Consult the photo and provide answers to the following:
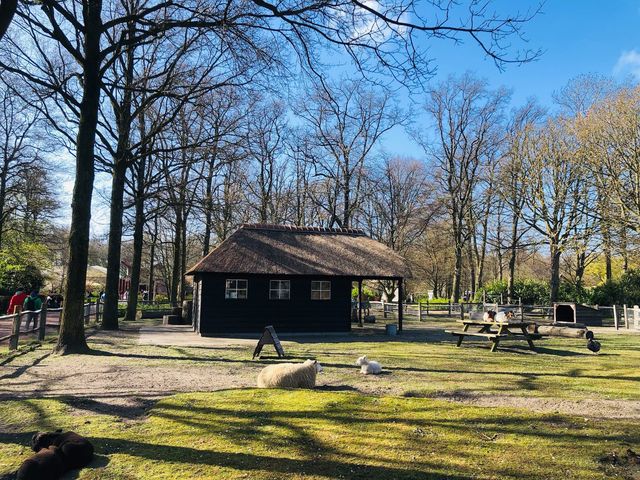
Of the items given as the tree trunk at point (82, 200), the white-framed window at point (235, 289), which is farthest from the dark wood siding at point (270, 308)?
the tree trunk at point (82, 200)

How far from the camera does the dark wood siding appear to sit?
20453mm

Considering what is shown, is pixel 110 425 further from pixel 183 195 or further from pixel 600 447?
pixel 183 195

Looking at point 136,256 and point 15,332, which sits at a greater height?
point 136,256

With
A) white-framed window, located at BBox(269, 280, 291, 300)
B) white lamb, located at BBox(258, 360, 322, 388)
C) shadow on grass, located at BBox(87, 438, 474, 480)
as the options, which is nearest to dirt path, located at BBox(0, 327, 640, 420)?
white lamb, located at BBox(258, 360, 322, 388)

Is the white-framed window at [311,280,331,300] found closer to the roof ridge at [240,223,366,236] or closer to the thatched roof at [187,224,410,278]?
the thatched roof at [187,224,410,278]

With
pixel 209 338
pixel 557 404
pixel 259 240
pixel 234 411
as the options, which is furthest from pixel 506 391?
pixel 259 240

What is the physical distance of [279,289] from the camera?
70.2 feet

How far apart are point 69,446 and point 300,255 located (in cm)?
1759

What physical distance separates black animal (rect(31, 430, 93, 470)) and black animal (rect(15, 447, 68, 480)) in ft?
0.22

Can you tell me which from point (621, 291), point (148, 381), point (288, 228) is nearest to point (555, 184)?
point (621, 291)

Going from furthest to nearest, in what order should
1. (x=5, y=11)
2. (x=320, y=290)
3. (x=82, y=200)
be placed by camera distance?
(x=320, y=290) → (x=82, y=200) → (x=5, y=11)

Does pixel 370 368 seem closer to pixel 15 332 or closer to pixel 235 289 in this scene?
pixel 15 332

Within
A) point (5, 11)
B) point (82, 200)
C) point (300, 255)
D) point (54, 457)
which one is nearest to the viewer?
point (54, 457)

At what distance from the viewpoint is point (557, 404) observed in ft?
24.6
